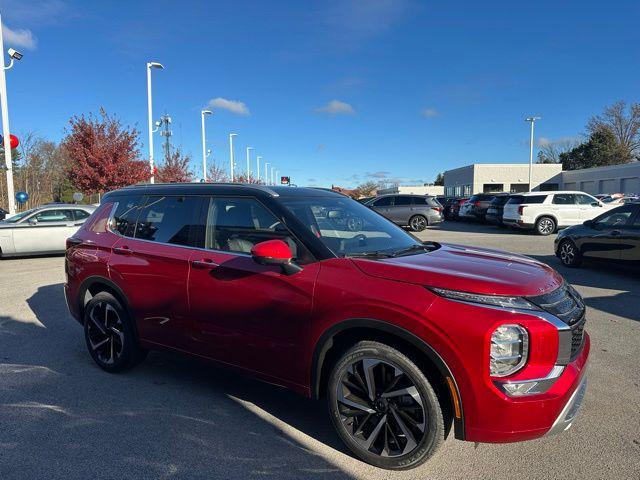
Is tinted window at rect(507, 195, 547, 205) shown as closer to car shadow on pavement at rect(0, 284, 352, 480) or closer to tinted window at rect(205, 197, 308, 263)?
car shadow on pavement at rect(0, 284, 352, 480)

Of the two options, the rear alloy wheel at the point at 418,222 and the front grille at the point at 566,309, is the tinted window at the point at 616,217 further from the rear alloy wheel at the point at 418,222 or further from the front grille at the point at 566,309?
the rear alloy wheel at the point at 418,222

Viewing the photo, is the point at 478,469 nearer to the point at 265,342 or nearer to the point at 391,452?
the point at 391,452

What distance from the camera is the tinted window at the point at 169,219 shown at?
3965 millimetres

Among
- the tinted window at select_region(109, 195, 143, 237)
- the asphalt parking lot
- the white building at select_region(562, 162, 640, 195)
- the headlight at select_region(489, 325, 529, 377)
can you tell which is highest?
the white building at select_region(562, 162, 640, 195)

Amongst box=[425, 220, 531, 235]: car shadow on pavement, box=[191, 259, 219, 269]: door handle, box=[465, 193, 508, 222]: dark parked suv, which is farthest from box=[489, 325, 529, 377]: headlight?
box=[465, 193, 508, 222]: dark parked suv

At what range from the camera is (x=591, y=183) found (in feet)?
173

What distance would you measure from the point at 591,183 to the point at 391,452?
59177 millimetres

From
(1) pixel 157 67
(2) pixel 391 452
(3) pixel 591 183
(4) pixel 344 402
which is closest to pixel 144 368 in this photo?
(4) pixel 344 402

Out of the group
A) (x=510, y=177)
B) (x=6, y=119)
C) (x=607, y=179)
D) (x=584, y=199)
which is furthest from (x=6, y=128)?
(x=510, y=177)

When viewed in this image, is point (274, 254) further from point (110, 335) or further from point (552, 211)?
point (552, 211)

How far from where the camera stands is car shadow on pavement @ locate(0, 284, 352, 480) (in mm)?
2930

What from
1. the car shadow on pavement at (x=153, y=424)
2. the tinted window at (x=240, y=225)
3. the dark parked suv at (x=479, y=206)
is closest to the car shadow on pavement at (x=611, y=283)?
the car shadow on pavement at (x=153, y=424)

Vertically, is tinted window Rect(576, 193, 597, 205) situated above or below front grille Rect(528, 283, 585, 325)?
above

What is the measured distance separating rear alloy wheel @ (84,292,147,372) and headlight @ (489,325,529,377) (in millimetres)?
3241
